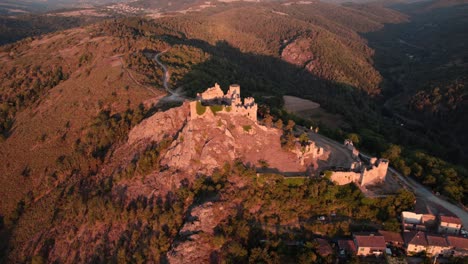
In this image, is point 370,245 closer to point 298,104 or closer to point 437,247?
point 437,247

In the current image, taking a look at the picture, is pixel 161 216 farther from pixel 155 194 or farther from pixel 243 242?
pixel 243 242

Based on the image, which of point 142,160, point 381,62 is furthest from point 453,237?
point 381,62

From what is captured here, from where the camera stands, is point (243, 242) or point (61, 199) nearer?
point (243, 242)

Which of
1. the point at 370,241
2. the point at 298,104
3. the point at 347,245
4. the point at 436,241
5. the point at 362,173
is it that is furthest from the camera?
the point at 298,104

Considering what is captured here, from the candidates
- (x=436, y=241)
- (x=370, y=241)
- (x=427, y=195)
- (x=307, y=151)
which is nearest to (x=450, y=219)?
(x=436, y=241)

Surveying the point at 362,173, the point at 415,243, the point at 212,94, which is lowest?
the point at 415,243

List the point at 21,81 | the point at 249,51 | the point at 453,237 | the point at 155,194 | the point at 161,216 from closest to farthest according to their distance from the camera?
the point at 453,237
the point at 161,216
the point at 155,194
the point at 21,81
the point at 249,51

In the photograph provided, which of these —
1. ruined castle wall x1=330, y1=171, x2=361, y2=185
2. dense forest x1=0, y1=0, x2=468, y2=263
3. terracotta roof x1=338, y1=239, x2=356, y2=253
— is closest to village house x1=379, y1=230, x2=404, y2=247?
dense forest x1=0, y1=0, x2=468, y2=263
